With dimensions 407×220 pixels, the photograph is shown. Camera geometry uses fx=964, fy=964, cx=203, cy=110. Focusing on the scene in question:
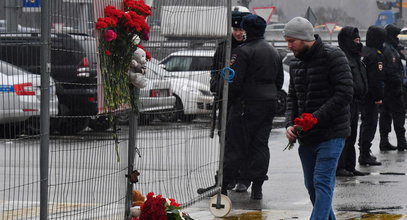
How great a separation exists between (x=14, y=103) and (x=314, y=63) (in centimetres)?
279

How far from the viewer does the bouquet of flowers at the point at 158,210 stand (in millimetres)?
7340

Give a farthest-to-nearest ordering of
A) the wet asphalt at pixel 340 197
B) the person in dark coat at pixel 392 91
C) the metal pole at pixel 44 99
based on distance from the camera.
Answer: the person in dark coat at pixel 392 91 < the wet asphalt at pixel 340 197 < the metal pole at pixel 44 99

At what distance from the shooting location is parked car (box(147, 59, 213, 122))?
7.62 metres

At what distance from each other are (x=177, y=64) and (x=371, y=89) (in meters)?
6.21

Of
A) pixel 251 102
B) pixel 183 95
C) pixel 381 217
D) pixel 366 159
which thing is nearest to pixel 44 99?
pixel 183 95

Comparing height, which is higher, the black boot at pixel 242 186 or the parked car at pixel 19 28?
the parked car at pixel 19 28

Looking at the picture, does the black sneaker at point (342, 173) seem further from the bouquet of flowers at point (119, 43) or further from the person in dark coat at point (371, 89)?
the bouquet of flowers at point (119, 43)

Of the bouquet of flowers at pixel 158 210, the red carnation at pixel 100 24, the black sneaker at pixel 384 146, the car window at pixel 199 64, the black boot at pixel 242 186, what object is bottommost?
the black sneaker at pixel 384 146

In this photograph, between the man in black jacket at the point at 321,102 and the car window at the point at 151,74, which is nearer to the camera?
the car window at the point at 151,74

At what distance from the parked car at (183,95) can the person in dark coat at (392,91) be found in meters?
6.43

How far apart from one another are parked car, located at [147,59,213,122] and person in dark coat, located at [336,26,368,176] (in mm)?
3534

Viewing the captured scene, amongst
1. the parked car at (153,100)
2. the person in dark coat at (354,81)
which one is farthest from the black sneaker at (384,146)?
the parked car at (153,100)

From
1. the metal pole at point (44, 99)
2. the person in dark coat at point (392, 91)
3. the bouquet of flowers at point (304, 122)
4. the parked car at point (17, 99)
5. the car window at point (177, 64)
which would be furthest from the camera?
the person in dark coat at point (392, 91)

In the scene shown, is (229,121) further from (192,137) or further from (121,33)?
(121,33)
